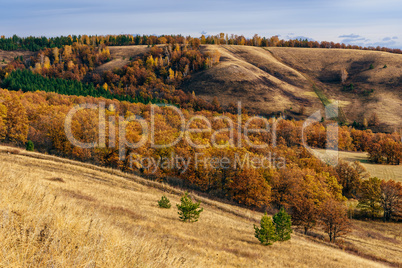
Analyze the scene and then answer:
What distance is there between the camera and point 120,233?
7746mm

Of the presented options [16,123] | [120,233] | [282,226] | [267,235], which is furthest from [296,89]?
[120,233]

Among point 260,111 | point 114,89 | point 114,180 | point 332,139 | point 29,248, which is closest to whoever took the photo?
point 29,248

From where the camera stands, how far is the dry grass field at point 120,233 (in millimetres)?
5684

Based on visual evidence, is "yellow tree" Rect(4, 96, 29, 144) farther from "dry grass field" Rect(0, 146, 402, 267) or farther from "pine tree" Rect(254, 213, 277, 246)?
→ "pine tree" Rect(254, 213, 277, 246)

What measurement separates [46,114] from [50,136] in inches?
554

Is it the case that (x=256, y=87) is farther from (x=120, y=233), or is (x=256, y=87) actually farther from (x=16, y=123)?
(x=120, y=233)

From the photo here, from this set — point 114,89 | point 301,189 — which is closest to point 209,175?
point 301,189

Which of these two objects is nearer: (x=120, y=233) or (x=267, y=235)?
(x=120, y=233)

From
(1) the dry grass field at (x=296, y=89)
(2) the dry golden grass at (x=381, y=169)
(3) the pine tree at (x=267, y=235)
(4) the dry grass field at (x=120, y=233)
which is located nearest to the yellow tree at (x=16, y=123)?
(4) the dry grass field at (x=120, y=233)

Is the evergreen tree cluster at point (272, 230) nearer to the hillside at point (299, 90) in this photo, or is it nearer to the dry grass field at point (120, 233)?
the dry grass field at point (120, 233)

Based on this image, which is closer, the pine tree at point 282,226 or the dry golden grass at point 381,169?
the pine tree at point 282,226

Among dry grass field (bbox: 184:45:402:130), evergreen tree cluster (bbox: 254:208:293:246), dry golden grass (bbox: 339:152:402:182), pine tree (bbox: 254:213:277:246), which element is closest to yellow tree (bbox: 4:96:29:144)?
evergreen tree cluster (bbox: 254:208:293:246)

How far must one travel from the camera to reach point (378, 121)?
468 feet

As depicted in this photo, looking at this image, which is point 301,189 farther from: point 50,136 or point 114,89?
point 114,89
